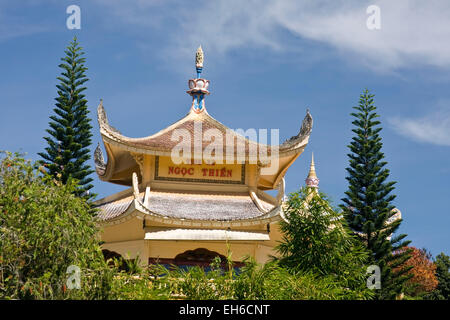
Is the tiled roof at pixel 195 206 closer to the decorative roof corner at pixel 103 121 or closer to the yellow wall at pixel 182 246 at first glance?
the yellow wall at pixel 182 246

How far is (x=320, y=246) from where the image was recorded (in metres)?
17.3

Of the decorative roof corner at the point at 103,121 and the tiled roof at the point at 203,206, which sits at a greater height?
the decorative roof corner at the point at 103,121

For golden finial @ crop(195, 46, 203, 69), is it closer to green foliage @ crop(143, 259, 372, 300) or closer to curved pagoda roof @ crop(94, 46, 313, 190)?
curved pagoda roof @ crop(94, 46, 313, 190)

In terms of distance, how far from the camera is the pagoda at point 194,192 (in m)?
21.8

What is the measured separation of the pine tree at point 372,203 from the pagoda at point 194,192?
1.79 m

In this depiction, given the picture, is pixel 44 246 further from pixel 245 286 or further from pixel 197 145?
pixel 197 145

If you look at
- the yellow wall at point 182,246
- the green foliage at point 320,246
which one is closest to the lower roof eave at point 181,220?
the yellow wall at point 182,246

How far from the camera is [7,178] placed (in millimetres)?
15281

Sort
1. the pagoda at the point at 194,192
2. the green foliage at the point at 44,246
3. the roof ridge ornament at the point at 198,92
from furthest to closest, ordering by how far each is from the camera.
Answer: the roof ridge ornament at the point at 198,92
the pagoda at the point at 194,192
the green foliage at the point at 44,246

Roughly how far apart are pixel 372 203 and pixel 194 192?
5507mm

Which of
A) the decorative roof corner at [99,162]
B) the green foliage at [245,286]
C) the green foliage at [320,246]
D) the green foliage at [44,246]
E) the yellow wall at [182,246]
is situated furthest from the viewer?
the decorative roof corner at [99,162]

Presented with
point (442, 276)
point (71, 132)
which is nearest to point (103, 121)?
point (71, 132)

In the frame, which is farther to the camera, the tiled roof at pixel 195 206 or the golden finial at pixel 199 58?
the golden finial at pixel 199 58
